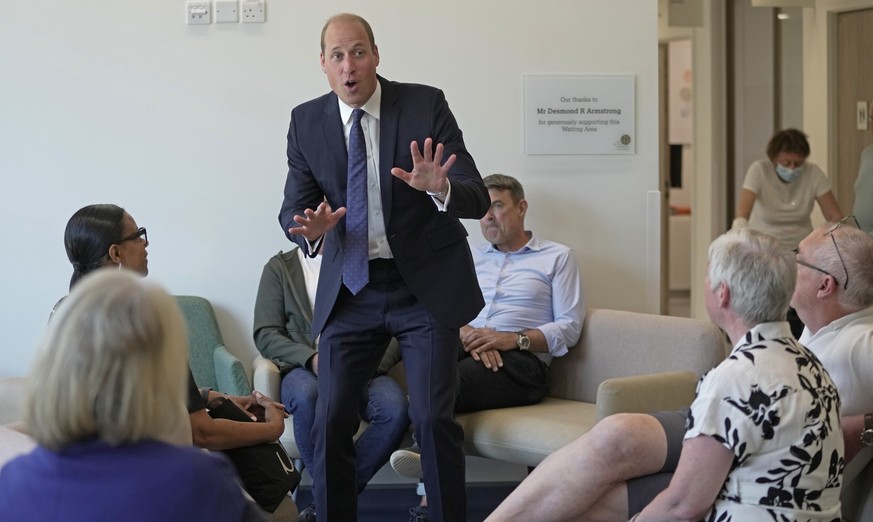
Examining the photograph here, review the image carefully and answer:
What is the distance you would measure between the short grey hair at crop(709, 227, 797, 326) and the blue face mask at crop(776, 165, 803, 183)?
4.93 m

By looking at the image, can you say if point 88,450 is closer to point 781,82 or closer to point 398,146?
point 398,146

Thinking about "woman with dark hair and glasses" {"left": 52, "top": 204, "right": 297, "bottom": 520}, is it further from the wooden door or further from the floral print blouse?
the wooden door

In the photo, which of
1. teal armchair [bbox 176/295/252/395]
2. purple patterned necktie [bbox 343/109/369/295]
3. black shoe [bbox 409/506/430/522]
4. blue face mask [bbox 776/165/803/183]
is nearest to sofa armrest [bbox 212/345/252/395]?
teal armchair [bbox 176/295/252/395]

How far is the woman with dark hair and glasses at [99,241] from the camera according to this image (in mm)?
3139

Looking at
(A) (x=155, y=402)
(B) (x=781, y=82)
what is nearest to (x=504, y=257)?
(A) (x=155, y=402)

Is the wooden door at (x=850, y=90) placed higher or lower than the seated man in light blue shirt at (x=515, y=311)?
higher

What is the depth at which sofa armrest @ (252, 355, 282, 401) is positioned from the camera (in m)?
4.35

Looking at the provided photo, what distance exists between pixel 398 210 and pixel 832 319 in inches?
53.5

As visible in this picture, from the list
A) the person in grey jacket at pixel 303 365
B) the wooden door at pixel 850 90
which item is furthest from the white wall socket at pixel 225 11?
the wooden door at pixel 850 90

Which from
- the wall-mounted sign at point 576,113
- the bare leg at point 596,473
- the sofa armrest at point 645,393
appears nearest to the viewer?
the bare leg at point 596,473

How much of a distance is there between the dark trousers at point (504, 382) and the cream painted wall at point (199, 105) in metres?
0.95

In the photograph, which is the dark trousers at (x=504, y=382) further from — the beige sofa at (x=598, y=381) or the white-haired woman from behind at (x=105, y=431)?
the white-haired woman from behind at (x=105, y=431)

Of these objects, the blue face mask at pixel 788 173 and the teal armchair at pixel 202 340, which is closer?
the teal armchair at pixel 202 340

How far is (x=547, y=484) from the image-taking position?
3027 millimetres
